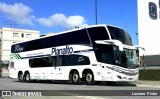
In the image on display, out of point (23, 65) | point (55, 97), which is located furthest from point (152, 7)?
point (55, 97)

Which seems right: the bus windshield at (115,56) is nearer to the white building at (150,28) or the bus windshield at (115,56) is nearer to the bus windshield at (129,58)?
the bus windshield at (129,58)

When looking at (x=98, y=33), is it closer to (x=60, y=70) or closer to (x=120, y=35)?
(x=120, y=35)

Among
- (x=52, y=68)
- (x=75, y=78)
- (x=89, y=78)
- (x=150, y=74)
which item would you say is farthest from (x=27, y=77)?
(x=150, y=74)

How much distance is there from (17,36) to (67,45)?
256 feet

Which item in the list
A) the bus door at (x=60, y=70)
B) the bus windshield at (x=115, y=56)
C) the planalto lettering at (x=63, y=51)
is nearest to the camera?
the bus windshield at (x=115, y=56)

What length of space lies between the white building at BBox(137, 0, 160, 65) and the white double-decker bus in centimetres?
1685

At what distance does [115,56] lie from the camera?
22906mm

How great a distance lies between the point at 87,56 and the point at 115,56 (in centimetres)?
253

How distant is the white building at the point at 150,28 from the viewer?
42.4 meters

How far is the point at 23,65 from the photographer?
32.6m

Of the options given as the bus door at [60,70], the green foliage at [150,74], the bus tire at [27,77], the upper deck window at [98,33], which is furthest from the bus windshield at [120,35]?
the bus tire at [27,77]

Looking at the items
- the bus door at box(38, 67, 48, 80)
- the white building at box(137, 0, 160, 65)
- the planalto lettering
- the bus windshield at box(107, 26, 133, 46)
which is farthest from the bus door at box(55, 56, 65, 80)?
the white building at box(137, 0, 160, 65)

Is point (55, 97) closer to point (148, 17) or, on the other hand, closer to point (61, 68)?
point (61, 68)

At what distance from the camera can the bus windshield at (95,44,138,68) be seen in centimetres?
2297
